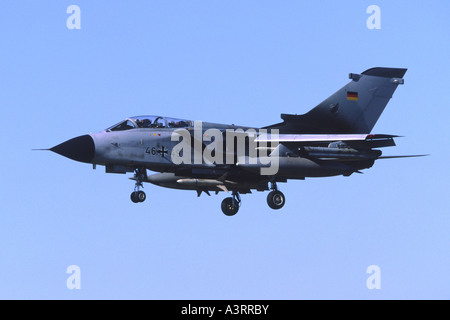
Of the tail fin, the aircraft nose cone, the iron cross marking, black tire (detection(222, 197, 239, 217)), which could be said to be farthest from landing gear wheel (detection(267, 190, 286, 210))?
the aircraft nose cone

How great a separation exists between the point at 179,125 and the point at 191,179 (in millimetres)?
2598

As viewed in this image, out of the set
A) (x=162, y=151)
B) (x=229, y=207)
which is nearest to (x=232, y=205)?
(x=229, y=207)

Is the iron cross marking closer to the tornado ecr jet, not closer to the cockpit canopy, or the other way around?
the tornado ecr jet

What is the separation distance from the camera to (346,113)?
109ft

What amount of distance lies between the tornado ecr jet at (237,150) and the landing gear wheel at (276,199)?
2 cm

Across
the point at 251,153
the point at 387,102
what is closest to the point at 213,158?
the point at 251,153

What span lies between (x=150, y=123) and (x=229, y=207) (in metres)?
4.48

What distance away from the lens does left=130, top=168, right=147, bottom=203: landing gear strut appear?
97.9 ft

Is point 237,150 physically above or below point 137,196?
above

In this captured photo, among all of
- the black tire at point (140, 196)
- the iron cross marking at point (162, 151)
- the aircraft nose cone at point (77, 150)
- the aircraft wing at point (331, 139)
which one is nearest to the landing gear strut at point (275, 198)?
the aircraft wing at point (331, 139)

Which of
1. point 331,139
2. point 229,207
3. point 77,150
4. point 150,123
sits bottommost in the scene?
point 229,207

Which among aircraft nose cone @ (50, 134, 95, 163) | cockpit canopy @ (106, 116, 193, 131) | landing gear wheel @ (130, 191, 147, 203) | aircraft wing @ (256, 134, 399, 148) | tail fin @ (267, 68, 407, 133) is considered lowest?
landing gear wheel @ (130, 191, 147, 203)

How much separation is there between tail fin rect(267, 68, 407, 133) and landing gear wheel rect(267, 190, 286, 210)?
8.76ft

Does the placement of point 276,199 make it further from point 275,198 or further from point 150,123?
point 150,123
